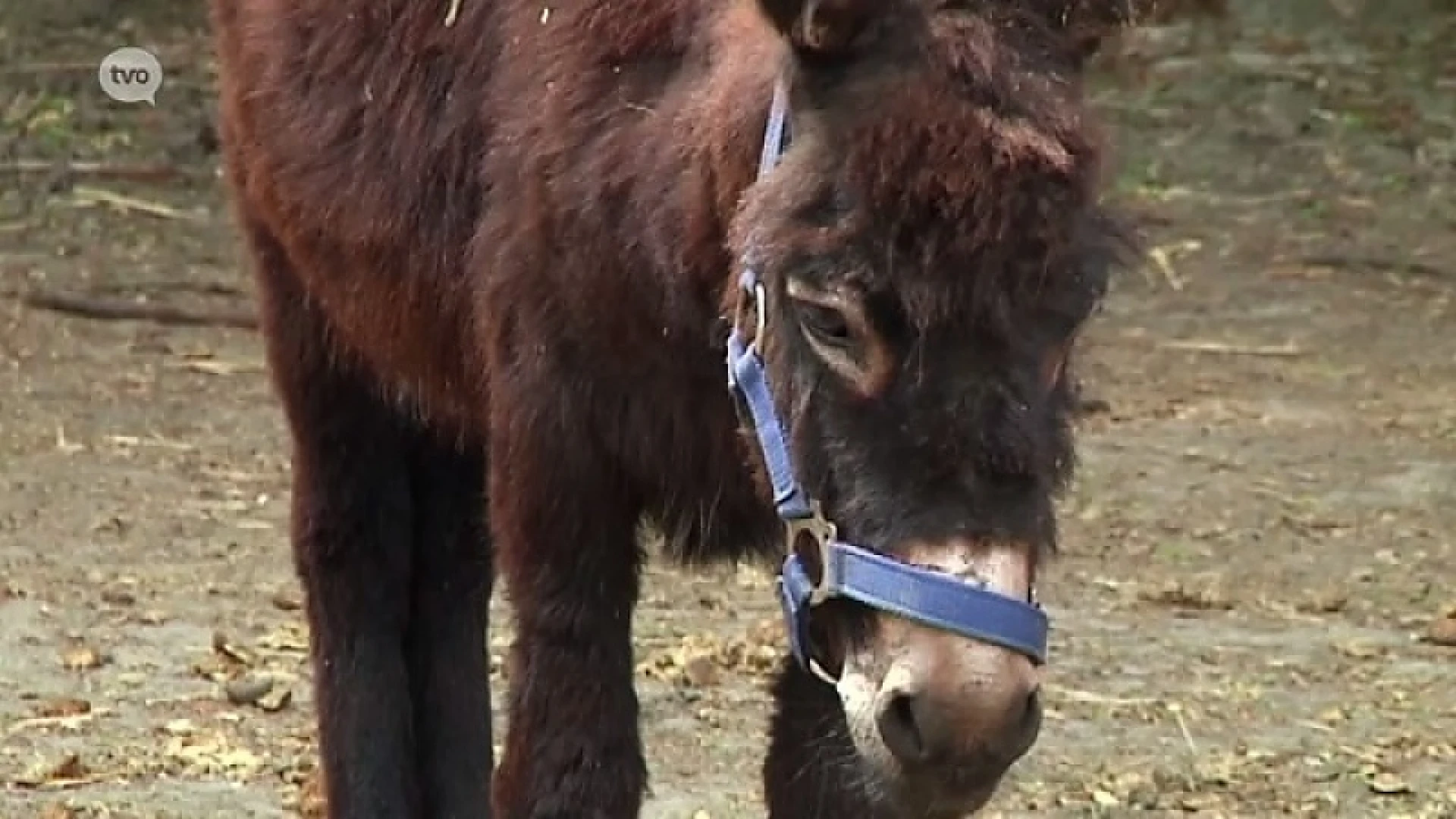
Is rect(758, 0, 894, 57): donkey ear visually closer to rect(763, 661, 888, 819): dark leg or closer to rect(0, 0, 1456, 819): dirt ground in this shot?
rect(763, 661, 888, 819): dark leg

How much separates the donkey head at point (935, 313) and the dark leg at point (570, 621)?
2.00 feet

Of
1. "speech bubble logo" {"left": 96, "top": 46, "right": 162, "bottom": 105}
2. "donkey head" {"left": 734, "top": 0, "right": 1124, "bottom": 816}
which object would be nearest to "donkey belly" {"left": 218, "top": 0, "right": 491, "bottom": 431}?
"donkey head" {"left": 734, "top": 0, "right": 1124, "bottom": 816}

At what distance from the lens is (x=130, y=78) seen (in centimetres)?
909

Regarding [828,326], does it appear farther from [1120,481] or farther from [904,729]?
[1120,481]

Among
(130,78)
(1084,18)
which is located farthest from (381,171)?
(130,78)

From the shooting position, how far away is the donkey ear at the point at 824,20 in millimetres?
2732

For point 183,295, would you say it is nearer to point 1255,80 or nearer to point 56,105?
point 56,105

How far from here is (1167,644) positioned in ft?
17.2

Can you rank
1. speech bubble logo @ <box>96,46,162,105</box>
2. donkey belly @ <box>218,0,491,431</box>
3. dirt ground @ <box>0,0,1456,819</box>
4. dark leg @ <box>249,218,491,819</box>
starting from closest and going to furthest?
donkey belly @ <box>218,0,491,431</box>, dark leg @ <box>249,218,491,819</box>, dirt ground @ <box>0,0,1456,819</box>, speech bubble logo @ <box>96,46,162,105</box>

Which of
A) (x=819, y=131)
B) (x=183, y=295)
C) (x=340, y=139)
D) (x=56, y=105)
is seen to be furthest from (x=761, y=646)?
(x=56, y=105)

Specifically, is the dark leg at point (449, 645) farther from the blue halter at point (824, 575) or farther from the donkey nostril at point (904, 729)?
the donkey nostril at point (904, 729)

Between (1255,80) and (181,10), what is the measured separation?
3447 mm

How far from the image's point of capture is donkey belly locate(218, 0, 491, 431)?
3.60m

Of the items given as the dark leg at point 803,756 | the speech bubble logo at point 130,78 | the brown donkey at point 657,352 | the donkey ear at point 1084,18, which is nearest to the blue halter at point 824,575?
the brown donkey at point 657,352
